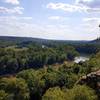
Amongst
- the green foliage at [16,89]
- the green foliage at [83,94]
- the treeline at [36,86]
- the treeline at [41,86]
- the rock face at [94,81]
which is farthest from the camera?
the green foliage at [16,89]

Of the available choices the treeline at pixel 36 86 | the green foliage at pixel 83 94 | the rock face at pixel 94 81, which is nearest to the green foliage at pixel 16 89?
the treeline at pixel 36 86

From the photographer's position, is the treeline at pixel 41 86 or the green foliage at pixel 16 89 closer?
the treeline at pixel 41 86

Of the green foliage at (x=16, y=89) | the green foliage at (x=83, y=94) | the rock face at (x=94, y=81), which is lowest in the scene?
the green foliage at (x=16, y=89)

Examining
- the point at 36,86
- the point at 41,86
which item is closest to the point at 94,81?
the point at 41,86

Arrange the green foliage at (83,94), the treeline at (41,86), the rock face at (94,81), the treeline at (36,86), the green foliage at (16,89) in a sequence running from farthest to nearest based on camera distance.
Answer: the green foliage at (16,89) → the treeline at (36,86) → the treeline at (41,86) → the rock face at (94,81) → the green foliage at (83,94)

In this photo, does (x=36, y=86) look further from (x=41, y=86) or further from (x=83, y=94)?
(x=83, y=94)

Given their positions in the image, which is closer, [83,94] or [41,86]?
Result: [83,94]

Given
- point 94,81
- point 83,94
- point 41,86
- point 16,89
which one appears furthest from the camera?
point 41,86

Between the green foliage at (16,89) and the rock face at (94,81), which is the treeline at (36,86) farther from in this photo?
the rock face at (94,81)

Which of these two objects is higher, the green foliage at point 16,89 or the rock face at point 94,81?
the rock face at point 94,81

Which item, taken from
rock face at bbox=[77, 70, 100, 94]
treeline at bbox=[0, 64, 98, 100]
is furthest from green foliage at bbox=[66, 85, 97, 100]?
treeline at bbox=[0, 64, 98, 100]

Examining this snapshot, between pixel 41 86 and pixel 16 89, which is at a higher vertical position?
pixel 16 89
